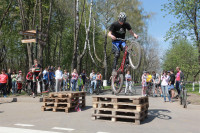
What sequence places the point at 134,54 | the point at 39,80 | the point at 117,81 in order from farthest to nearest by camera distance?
the point at 39,80, the point at 117,81, the point at 134,54

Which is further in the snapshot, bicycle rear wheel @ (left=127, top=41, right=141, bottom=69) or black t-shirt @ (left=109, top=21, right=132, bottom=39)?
black t-shirt @ (left=109, top=21, right=132, bottom=39)

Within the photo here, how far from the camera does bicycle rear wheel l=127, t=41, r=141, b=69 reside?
6.16 meters

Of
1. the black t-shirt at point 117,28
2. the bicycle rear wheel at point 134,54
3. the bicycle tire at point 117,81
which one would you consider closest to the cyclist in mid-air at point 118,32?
the black t-shirt at point 117,28

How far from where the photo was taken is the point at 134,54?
6367 mm

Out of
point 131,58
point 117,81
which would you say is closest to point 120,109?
point 117,81

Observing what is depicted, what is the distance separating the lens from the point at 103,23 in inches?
1138

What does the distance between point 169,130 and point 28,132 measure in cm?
384

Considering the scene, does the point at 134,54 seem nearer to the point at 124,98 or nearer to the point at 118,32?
the point at 118,32

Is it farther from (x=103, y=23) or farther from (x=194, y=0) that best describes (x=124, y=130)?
(x=103, y=23)

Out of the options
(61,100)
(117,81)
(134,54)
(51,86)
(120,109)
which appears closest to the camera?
(134,54)

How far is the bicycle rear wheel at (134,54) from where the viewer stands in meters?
6.16

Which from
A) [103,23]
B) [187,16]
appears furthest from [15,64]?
[187,16]

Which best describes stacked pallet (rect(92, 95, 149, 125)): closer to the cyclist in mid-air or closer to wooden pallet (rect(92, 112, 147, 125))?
wooden pallet (rect(92, 112, 147, 125))

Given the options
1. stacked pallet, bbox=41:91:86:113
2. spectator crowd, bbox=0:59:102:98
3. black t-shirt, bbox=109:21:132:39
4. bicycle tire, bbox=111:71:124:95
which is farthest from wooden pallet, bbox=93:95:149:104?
spectator crowd, bbox=0:59:102:98
